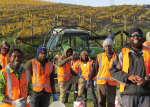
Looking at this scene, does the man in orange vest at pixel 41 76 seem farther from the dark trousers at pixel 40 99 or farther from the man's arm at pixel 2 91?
the man's arm at pixel 2 91

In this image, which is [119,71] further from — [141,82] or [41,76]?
[41,76]

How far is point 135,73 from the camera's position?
344 cm

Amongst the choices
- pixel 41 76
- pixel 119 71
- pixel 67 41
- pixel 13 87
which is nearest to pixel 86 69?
pixel 41 76

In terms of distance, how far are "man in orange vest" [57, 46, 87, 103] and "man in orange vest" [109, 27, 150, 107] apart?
3.01 meters

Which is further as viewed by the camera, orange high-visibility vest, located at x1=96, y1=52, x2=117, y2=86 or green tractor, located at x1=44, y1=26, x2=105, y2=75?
green tractor, located at x1=44, y1=26, x2=105, y2=75

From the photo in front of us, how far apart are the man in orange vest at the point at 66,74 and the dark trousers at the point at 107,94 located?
4.44 ft

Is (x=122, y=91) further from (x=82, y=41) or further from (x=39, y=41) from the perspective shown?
(x=39, y=41)

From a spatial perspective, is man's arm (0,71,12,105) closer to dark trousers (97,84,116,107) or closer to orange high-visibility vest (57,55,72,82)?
dark trousers (97,84,116,107)

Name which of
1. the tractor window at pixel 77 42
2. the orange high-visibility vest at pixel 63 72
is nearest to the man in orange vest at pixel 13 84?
the orange high-visibility vest at pixel 63 72

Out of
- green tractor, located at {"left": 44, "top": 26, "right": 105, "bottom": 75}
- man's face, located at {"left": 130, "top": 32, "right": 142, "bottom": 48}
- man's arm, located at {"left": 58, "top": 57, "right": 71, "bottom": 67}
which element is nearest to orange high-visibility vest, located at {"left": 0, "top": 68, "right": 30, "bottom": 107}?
man's face, located at {"left": 130, "top": 32, "right": 142, "bottom": 48}

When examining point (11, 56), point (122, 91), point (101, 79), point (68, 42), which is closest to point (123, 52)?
point (122, 91)

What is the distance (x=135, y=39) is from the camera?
11.6 feet

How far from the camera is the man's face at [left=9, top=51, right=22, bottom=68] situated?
330cm

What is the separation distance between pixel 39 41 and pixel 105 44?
20.5 m
